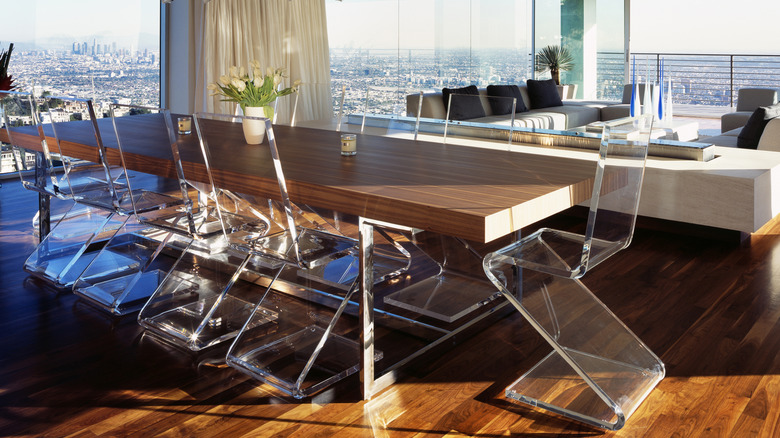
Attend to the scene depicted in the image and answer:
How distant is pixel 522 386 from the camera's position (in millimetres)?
2443

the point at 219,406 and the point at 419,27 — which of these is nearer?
the point at 219,406

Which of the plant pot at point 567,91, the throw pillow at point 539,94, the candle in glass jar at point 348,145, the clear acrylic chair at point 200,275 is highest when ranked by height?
the plant pot at point 567,91

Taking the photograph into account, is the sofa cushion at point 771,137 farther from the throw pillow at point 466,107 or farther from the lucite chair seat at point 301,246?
the lucite chair seat at point 301,246

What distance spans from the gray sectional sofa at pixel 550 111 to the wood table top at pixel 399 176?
9.54 feet

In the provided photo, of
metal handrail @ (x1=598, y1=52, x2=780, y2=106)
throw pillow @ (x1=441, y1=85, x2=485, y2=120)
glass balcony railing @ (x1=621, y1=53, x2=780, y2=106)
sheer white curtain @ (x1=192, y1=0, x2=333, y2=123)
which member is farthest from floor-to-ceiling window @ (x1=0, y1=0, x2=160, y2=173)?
glass balcony railing @ (x1=621, y1=53, x2=780, y2=106)

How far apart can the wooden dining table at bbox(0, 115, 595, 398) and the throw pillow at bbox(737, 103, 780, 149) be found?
302 cm

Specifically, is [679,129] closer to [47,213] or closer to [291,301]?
[291,301]

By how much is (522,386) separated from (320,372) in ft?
2.37

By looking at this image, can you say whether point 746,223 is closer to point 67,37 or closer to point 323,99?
point 323,99

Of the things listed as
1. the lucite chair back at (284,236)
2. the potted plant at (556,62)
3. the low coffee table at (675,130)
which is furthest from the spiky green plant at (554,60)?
the lucite chair back at (284,236)

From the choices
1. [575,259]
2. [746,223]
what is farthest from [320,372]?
[746,223]

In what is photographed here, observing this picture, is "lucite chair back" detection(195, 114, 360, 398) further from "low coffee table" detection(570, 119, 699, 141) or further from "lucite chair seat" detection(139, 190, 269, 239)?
"low coffee table" detection(570, 119, 699, 141)

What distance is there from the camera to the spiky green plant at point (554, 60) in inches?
385

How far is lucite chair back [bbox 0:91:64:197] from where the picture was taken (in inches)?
132
